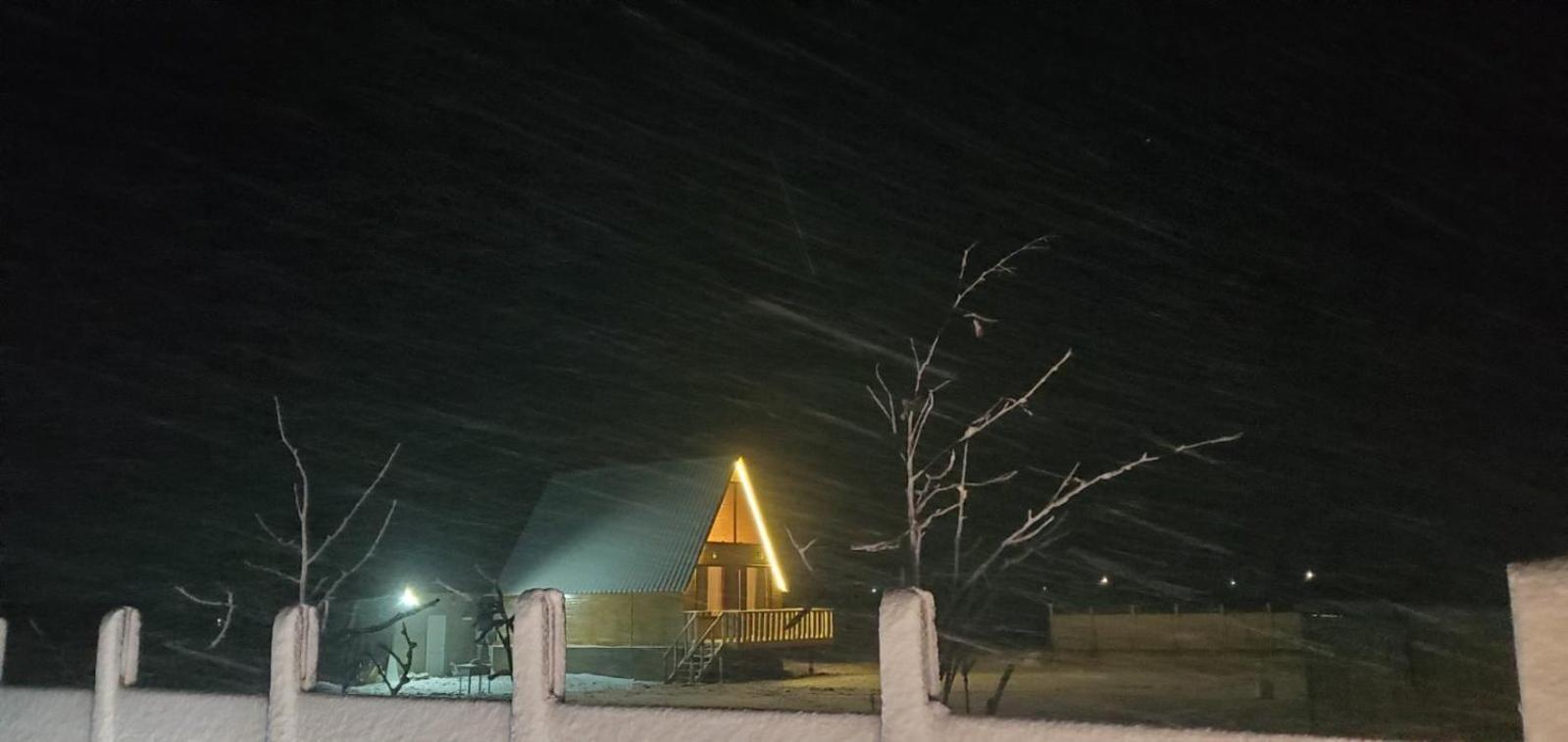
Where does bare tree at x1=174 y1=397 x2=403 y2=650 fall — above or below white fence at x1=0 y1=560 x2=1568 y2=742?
above

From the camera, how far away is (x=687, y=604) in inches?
859

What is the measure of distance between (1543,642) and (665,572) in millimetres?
18366

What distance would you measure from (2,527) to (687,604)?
1321 centimetres

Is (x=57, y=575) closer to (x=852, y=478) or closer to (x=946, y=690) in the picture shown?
(x=946, y=690)

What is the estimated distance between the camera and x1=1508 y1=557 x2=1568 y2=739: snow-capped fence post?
161 inches

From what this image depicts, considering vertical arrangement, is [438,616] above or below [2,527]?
below

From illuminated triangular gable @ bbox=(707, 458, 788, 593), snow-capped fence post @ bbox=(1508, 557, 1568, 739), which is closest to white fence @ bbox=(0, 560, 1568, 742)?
snow-capped fence post @ bbox=(1508, 557, 1568, 739)

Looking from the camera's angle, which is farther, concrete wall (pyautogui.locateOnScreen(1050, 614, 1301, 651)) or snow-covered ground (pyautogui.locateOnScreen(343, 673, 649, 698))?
concrete wall (pyautogui.locateOnScreen(1050, 614, 1301, 651))

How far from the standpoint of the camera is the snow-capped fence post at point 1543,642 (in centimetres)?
409

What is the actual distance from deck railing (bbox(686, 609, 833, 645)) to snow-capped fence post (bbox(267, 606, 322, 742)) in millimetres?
12454

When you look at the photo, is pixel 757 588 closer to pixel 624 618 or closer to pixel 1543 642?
pixel 624 618

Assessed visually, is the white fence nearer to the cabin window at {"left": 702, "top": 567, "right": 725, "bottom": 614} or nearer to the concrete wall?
the cabin window at {"left": 702, "top": 567, "right": 725, "bottom": 614}

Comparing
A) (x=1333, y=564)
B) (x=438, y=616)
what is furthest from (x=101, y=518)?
(x=1333, y=564)

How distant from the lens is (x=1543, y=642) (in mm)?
4129
